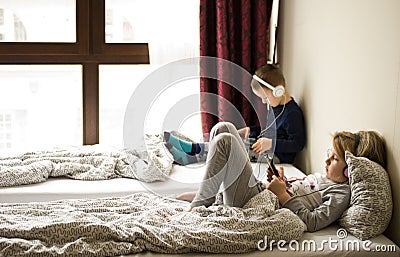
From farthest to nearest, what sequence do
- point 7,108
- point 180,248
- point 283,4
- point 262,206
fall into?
point 7,108, point 283,4, point 262,206, point 180,248

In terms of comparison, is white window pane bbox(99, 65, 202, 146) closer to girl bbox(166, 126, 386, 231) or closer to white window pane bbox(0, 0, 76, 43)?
white window pane bbox(0, 0, 76, 43)

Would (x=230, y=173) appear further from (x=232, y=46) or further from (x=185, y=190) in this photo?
(x=232, y=46)

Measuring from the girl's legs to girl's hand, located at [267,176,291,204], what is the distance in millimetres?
74

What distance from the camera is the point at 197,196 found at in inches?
97.1

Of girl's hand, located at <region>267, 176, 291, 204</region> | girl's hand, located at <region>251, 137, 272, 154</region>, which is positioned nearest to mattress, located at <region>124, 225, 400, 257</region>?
girl's hand, located at <region>267, 176, 291, 204</region>

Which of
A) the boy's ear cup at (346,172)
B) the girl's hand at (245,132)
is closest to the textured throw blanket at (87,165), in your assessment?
the girl's hand at (245,132)

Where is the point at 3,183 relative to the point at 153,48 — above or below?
below

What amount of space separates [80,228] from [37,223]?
175 millimetres

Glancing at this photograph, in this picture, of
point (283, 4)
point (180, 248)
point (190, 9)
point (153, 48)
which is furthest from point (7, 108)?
point (180, 248)

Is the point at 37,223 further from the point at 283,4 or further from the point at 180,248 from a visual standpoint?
the point at 283,4

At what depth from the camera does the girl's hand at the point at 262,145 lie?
3342 millimetres

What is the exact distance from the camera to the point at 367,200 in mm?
2234

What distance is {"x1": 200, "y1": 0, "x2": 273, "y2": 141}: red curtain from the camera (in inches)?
148

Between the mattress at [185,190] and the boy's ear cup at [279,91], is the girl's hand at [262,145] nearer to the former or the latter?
the mattress at [185,190]
